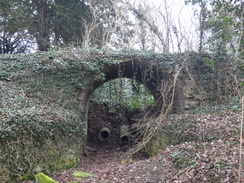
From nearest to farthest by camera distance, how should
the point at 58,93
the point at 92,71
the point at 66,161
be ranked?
the point at 66,161, the point at 58,93, the point at 92,71

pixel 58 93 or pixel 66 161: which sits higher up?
pixel 58 93

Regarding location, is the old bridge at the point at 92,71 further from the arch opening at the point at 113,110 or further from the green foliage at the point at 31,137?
the arch opening at the point at 113,110

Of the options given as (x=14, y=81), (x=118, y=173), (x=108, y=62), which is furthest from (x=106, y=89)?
(x=118, y=173)

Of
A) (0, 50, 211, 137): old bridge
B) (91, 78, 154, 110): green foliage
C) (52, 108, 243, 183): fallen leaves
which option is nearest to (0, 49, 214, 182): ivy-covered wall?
(0, 50, 211, 137): old bridge

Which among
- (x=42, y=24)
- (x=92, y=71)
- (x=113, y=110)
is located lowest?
(x=113, y=110)

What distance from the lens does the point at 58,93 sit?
26.5 feet

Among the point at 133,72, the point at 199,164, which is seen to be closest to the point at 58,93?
the point at 133,72

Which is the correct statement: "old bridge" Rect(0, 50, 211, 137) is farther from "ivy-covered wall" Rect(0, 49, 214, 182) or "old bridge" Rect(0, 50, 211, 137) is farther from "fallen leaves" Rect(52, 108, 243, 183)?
"fallen leaves" Rect(52, 108, 243, 183)

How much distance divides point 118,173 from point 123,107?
634 centimetres

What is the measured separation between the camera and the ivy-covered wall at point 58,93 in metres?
5.09

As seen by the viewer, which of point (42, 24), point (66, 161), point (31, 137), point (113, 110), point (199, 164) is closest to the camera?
point (199, 164)

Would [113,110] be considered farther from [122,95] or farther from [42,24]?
[42,24]

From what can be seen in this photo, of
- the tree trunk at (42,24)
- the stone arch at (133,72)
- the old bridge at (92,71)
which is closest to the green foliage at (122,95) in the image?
the stone arch at (133,72)

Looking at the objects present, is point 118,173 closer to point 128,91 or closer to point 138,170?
point 138,170
